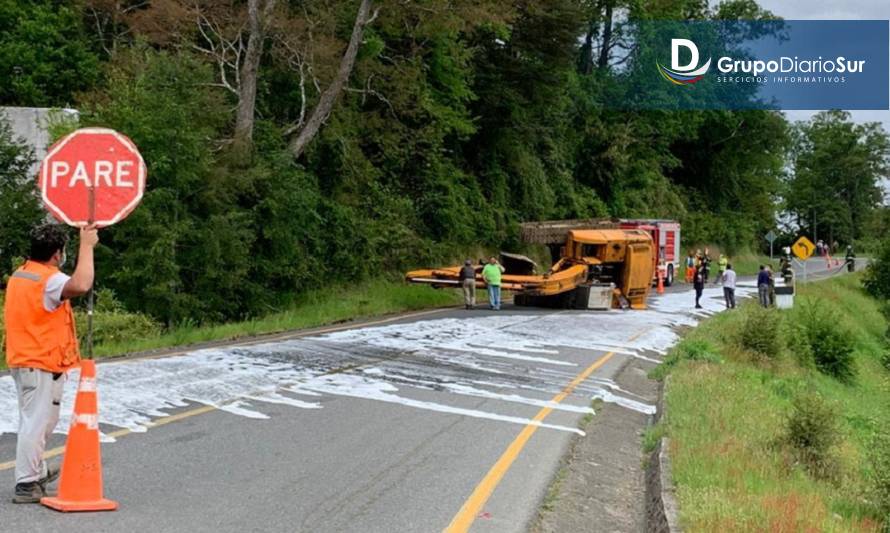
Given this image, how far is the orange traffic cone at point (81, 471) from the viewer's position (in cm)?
688

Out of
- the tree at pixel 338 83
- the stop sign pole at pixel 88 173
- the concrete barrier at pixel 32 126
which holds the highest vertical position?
the tree at pixel 338 83

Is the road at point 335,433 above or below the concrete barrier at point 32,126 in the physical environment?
below

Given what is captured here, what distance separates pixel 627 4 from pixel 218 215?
4226cm

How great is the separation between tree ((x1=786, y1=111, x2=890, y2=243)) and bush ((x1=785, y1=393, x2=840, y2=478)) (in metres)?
121

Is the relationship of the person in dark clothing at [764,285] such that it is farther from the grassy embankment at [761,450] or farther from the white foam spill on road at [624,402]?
the white foam spill on road at [624,402]

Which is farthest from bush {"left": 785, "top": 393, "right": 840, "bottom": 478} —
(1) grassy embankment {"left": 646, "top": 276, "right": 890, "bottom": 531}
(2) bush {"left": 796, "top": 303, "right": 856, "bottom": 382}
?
(2) bush {"left": 796, "top": 303, "right": 856, "bottom": 382}

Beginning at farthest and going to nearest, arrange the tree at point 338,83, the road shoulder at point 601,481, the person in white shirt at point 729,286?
1. the person in white shirt at point 729,286
2. the tree at point 338,83
3. the road shoulder at point 601,481

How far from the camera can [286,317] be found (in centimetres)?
2402

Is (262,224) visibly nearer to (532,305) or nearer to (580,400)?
(532,305)

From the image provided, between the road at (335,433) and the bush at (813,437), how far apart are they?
2.52m

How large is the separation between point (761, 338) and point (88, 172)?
652 inches

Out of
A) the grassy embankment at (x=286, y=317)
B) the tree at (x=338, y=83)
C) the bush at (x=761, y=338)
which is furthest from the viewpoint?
the tree at (x=338, y=83)

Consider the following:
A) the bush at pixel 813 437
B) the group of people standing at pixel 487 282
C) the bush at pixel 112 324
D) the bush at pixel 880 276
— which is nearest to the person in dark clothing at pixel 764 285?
the group of people standing at pixel 487 282

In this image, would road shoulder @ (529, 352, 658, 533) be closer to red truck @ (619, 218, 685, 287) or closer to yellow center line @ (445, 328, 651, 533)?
yellow center line @ (445, 328, 651, 533)
